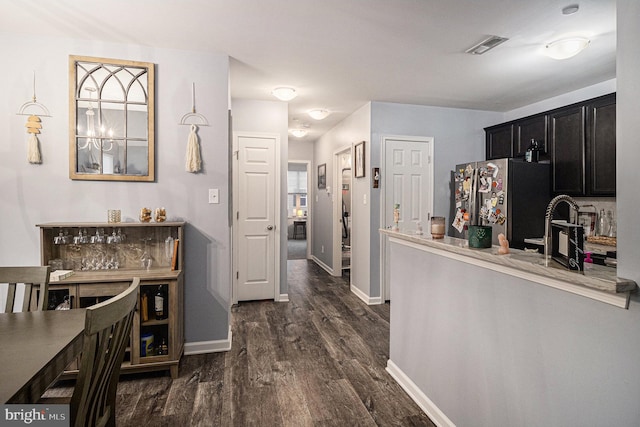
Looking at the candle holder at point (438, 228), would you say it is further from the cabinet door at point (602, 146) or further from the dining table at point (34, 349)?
the cabinet door at point (602, 146)

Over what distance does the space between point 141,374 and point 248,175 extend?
248 centimetres

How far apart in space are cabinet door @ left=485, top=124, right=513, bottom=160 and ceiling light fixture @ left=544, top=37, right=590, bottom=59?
1.77 meters

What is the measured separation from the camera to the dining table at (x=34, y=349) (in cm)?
99

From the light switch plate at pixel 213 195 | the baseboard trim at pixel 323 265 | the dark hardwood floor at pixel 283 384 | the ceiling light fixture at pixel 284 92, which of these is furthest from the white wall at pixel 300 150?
the light switch plate at pixel 213 195

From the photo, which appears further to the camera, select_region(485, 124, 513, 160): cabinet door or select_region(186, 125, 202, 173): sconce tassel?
select_region(485, 124, 513, 160): cabinet door

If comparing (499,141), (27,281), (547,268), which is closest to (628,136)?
(547,268)

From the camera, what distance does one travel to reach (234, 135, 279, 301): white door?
432 centimetres

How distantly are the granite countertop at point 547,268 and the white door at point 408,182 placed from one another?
97.8 inches

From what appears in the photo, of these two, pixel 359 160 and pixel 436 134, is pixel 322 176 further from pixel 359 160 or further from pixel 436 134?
pixel 436 134

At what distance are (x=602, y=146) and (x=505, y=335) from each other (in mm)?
2844

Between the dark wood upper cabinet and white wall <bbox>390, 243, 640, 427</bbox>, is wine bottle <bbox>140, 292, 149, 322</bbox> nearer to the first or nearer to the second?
white wall <bbox>390, 243, 640, 427</bbox>

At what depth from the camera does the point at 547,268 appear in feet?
4.09

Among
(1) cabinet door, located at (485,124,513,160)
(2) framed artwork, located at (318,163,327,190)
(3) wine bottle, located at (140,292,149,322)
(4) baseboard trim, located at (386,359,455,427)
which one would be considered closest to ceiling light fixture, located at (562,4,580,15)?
(1) cabinet door, located at (485,124,513,160)

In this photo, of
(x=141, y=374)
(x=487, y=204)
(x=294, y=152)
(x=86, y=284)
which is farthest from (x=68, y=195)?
(x=294, y=152)
